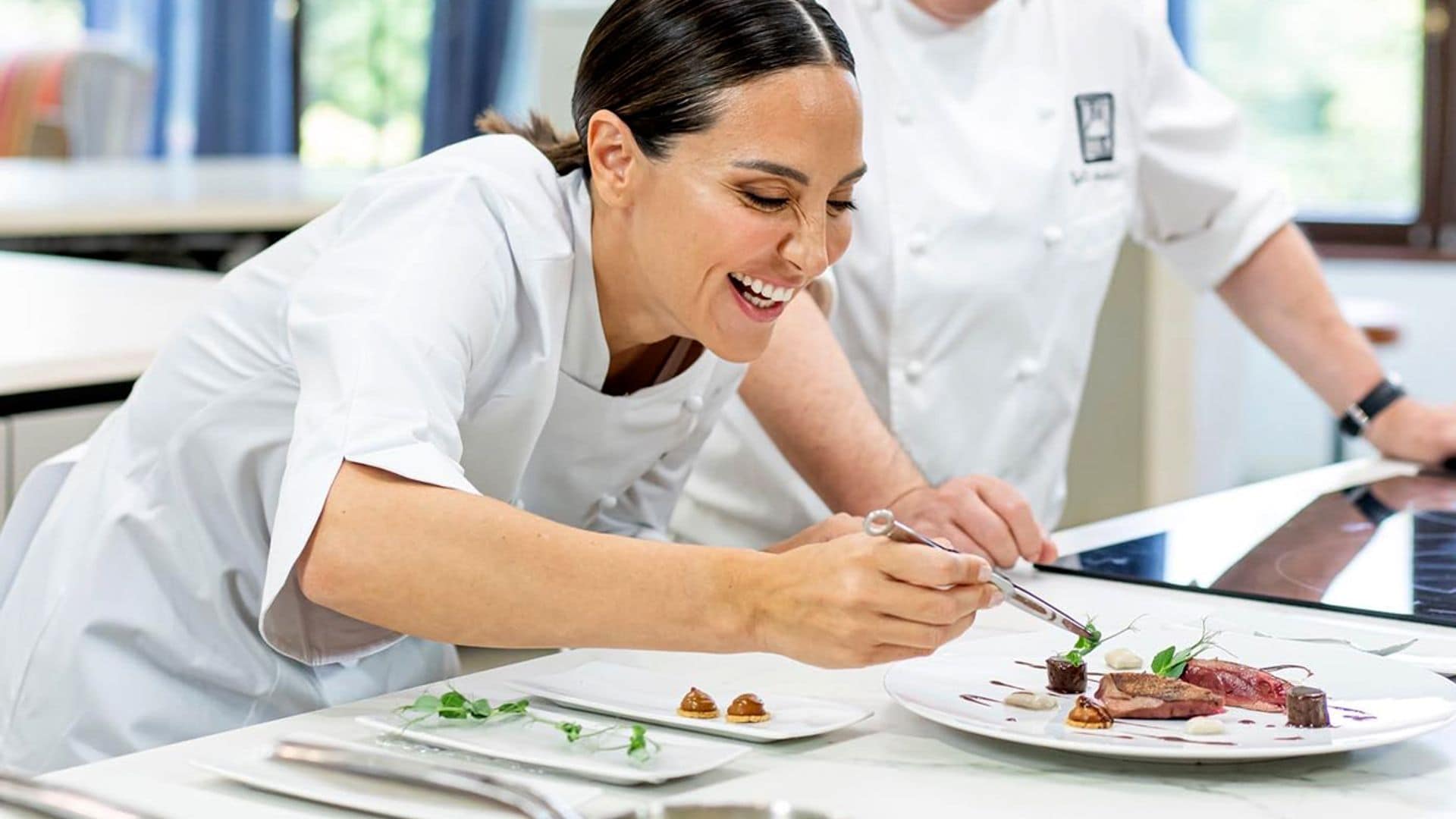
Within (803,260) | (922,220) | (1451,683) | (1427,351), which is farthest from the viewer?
(1427,351)

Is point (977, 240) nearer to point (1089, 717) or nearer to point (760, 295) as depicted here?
point (760, 295)

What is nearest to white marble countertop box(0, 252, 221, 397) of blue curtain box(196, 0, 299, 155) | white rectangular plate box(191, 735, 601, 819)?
white rectangular plate box(191, 735, 601, 819)

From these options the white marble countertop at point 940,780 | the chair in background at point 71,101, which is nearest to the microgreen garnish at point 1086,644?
the white marble countertop at point 940,780

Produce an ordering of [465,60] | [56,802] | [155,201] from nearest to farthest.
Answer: [56,802], [155,201], [465,60]

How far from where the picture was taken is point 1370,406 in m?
2.02

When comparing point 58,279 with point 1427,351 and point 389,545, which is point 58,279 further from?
point 1427,351

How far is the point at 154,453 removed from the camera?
4.20 feet

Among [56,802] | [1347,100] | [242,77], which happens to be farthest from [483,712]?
[242,77]

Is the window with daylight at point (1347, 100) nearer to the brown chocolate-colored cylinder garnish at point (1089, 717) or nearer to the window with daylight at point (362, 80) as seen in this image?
the window with daylight at point (362, 80)

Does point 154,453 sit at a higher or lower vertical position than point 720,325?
lower

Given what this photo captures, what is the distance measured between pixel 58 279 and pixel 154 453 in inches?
65.9

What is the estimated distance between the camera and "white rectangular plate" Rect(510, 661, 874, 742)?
0.99 m

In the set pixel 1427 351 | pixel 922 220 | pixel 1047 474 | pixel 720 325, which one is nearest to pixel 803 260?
pixel 720 325

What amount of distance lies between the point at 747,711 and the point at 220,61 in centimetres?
656
